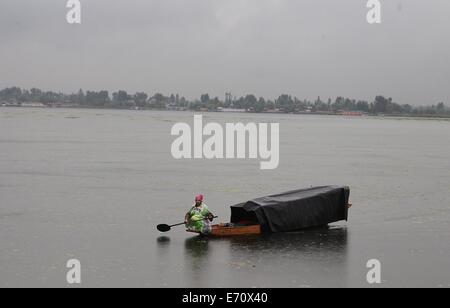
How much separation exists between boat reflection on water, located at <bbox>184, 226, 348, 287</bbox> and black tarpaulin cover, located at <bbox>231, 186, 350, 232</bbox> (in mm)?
444

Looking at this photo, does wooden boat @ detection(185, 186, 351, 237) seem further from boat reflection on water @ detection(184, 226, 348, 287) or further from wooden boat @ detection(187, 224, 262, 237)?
boat reflection on water @ detection(184, 226, 348, 287)

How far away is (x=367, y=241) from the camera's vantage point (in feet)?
82.8

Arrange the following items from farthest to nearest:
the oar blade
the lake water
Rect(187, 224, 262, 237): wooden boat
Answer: the oar blade, Rect(187, 224, 262, 237): wooden boat, the lake water

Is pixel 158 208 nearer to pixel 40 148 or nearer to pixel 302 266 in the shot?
pixel 302 266

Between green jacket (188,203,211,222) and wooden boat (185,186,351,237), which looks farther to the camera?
wooden boat (185,186,351,237)

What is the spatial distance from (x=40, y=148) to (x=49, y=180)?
93.4 ft

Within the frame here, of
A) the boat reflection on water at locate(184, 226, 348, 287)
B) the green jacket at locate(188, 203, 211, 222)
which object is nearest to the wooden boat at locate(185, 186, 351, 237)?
the boat reflection on water at locate(184, 226, 348, 287)

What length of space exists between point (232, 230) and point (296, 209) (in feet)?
9.85

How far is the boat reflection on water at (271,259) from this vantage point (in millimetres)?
19406

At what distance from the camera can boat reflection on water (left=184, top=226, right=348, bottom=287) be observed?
19406mm

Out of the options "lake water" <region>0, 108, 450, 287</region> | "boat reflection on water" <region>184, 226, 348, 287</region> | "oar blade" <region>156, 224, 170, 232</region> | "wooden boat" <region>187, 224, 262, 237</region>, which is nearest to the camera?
"boat reflection on water" <region>184, 226, 348, 287</region>

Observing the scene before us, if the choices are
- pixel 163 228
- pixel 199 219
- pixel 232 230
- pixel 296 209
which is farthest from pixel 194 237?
pixel 296 209

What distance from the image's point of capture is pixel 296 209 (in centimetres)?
2648

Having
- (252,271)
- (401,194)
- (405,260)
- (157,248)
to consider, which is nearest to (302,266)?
(252,271)
